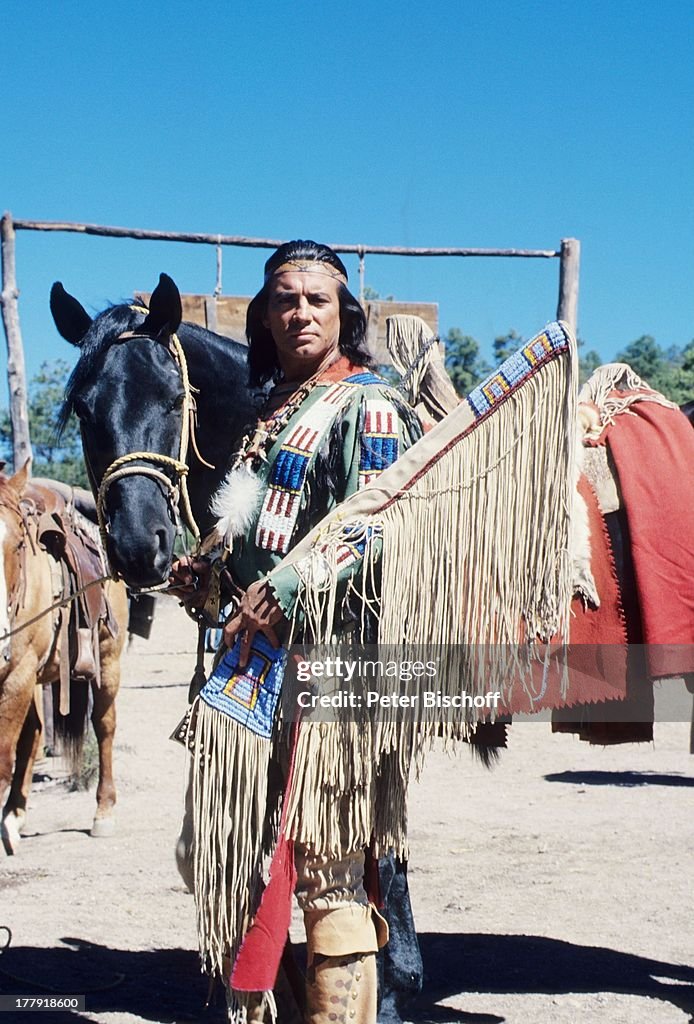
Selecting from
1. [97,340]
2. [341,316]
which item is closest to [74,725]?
[97,340]

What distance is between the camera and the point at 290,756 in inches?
87.5

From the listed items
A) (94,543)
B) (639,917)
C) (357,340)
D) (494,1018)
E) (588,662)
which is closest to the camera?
(588,662)

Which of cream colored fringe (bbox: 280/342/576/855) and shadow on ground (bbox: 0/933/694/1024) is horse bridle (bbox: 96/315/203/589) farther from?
shadow on ground (bbox: 0/933/694/1024)

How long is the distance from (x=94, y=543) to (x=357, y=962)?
3963 millimetres

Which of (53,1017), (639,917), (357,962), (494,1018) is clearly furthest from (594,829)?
(357,962)

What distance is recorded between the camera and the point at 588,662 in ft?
7.77

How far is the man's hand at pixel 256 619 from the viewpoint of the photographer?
84.6 inches

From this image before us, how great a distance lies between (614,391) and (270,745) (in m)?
1.37

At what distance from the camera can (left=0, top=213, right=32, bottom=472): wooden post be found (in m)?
6.93

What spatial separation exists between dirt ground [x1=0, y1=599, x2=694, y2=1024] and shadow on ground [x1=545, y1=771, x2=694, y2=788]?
0.02 metres

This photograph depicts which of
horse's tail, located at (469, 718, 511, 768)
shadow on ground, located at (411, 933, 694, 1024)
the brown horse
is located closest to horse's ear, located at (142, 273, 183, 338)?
horse's tail, located at (469, 718, 511, 768)

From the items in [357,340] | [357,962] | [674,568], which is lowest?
[357,962]

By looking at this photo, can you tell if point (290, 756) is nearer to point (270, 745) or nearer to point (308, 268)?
point (270, 745)

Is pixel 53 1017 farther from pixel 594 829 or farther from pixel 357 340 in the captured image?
pixel 594 829
